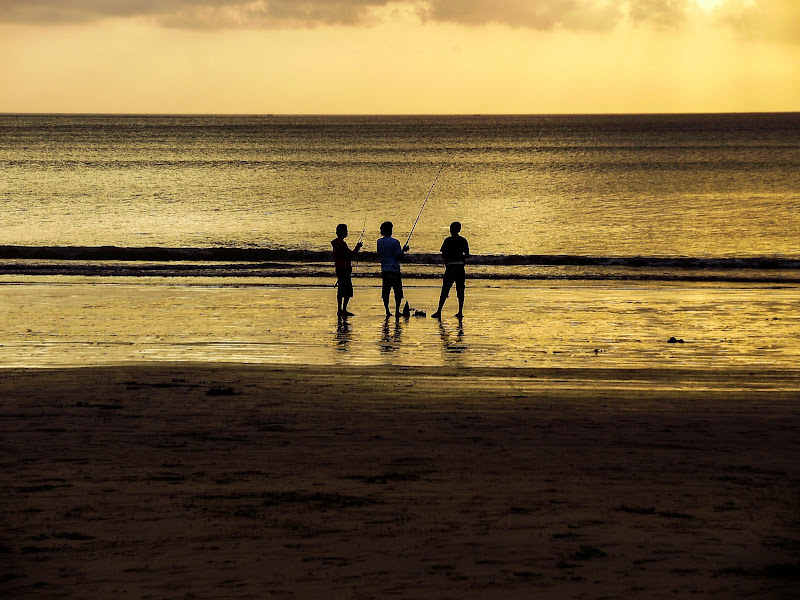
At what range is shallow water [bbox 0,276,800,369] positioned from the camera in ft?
36.1

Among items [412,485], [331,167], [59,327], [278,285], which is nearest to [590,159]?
[331,167]

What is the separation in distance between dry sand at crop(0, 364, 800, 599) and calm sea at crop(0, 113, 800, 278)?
57.9ft

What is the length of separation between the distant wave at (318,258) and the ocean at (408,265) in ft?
0.37

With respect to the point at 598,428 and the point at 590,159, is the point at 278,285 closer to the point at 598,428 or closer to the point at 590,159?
the point at 598,428

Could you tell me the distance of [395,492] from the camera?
539cm

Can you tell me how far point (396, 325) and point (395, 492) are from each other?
27.2 ft

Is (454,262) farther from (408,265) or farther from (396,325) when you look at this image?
(408,265)

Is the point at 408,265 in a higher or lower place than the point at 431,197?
lower

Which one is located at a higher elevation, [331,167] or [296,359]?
[331,167]

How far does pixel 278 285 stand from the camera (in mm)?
19297

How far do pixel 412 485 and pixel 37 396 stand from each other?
4114mm

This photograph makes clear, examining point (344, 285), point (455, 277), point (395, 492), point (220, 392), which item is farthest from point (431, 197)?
point (395, 492)

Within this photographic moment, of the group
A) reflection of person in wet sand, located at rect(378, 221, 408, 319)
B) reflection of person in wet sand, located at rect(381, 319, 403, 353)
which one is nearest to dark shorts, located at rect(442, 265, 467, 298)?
reflection of person in wet sand, located at rect(378, 221, 408, 319)

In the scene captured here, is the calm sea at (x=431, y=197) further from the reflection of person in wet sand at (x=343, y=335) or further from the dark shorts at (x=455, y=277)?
the reflection of person in wet sand at (x=343, y=335)
